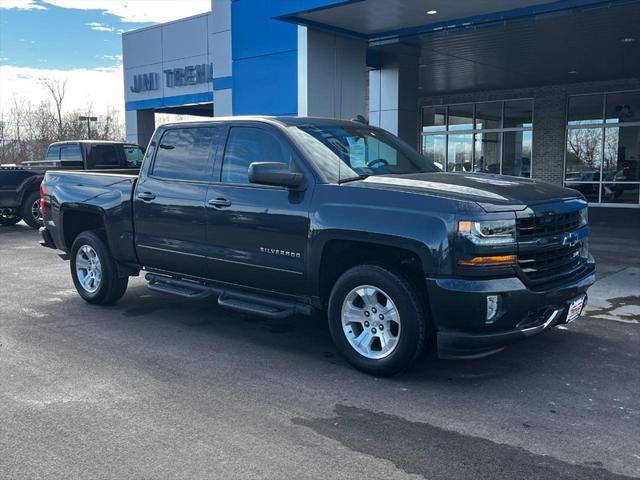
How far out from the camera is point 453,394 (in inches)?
179

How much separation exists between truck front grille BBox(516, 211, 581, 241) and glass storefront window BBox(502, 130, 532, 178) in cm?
1841

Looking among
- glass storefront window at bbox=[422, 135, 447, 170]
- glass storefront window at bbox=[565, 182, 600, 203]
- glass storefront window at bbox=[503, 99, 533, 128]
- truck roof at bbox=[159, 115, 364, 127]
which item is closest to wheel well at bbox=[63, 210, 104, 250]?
truck roof at bbox=[159, 115, 364, 127]

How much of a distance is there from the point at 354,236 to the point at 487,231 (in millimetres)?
1004

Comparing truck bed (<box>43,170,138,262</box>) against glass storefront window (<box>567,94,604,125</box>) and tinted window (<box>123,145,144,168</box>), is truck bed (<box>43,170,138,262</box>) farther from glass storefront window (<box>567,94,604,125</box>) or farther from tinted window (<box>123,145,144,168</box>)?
glass storefront window (<box>567,94,604,125</box>)

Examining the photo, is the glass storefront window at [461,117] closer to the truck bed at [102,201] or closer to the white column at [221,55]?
the white column at [221,55]

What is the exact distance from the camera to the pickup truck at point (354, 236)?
174 inches

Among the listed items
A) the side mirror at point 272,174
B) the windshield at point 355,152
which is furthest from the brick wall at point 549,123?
the side mirror at point 272,174

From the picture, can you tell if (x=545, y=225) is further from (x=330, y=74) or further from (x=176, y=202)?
(x=330, y=74)

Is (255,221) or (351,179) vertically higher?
(351,179)

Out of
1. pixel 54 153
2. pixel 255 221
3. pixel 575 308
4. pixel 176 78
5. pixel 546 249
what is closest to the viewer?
pixel 546 249

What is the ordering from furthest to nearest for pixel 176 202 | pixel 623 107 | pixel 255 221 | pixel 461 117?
pixel 461 117, pixel 623 107, pixel 176 202, pixel 255 221

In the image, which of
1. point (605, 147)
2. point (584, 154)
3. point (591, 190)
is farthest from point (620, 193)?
point (584, 154)

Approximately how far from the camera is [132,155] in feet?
53.3

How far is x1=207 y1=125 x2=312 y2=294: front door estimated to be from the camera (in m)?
5.25
